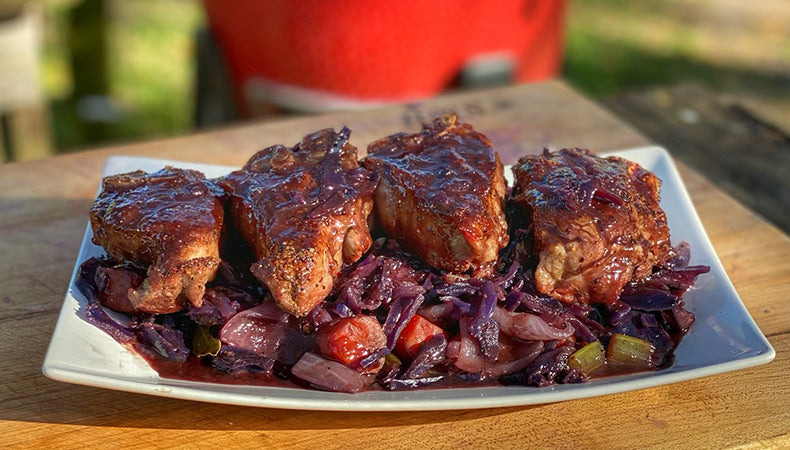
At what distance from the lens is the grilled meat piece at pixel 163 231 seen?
11.4 ft

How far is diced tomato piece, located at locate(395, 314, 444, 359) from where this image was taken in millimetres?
3586

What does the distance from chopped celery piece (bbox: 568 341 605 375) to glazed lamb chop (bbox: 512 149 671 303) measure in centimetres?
21

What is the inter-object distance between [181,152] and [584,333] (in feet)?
10.1

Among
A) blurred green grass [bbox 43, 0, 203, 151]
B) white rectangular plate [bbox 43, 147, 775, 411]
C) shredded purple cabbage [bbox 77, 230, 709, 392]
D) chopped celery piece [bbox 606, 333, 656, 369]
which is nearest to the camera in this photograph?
white rectangular plate [bbox 43, 147, 775, 411]

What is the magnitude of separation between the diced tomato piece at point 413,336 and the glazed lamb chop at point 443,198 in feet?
0.87

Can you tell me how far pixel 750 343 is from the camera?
3551mm

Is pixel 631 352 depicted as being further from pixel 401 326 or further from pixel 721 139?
pixel 721 139

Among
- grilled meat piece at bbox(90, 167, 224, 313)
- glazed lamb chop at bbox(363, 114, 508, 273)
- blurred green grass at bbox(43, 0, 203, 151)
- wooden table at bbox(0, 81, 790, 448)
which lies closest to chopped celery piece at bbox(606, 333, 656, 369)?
wooden table at bbox(0, 81, 790, 448)

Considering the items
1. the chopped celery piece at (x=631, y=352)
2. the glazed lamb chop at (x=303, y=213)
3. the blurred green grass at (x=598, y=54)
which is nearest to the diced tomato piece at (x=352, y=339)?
the glazed lamb chop at (x=303, y=213)

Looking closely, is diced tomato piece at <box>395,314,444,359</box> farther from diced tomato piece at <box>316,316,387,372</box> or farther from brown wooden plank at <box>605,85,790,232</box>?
brown wooden plank at <box>605,85,790,232</box>

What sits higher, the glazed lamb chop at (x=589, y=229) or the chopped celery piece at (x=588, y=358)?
the glazed lamb chop at (x=589, y=229)

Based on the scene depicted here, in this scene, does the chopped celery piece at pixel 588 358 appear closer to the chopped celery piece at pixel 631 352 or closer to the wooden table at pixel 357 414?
the chopped celery piece at pixel 631 352

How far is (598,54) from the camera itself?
12320 millimetres

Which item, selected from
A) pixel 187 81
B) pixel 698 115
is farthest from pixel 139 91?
pixel 698 115
